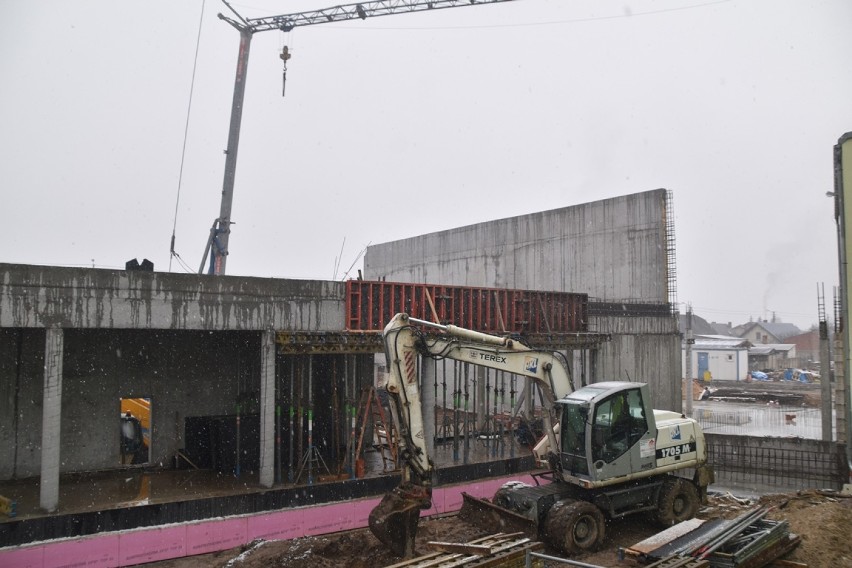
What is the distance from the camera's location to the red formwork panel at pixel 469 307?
15055mm

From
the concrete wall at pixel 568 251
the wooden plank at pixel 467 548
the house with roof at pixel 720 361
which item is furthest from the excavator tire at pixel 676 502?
the house with roof at pixel 720 361

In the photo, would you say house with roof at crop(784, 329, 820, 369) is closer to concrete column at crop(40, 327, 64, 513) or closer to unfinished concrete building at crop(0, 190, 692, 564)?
unfinished concrete building at crop(0, 190, 692, 564)

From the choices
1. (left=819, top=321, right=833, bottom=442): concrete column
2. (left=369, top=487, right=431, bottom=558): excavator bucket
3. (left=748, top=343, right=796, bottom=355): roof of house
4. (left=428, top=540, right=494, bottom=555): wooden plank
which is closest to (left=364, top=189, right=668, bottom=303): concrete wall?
(left=819, top=321, right=833, bottom=442): concrete column

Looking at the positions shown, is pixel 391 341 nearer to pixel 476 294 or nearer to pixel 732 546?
pixel 732 546

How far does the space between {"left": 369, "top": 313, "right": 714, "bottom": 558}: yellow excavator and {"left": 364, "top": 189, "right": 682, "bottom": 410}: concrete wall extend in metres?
7.79

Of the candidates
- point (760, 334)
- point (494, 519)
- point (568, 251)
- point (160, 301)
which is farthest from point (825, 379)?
point (760, 334)

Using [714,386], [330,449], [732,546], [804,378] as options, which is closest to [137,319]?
[330,449]

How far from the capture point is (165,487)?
13.5 m

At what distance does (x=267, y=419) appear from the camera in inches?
526

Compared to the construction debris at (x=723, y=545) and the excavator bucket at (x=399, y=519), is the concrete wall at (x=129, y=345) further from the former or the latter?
the construction debris at (x=723, y=545)

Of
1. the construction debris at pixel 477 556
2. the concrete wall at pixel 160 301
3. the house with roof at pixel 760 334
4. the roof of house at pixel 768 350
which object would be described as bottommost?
the construction debris at pixel 477 556

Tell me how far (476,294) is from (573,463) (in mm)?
7110

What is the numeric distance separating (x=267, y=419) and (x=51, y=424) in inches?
166

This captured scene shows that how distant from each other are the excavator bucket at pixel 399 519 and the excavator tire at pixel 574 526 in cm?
250
